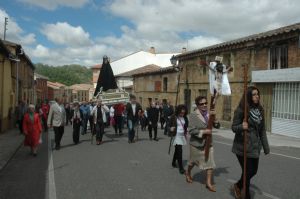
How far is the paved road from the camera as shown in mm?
6852

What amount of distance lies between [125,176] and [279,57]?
1386 centimetres

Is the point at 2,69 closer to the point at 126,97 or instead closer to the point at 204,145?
the point at 126,97


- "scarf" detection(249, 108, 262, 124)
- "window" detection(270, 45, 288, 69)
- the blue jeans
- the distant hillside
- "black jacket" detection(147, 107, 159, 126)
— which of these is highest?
the distant hillside

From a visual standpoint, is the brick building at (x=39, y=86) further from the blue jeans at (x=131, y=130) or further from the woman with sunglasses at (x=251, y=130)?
the woman with sunglasses at (x=251, y=130)

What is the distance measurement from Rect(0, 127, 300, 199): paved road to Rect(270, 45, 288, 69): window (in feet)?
27.2

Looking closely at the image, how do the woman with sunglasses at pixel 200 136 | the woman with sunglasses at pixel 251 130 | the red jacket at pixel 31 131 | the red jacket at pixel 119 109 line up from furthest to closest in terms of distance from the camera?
the red jacket at pixel 119 109 < the red jacket at pixel 31 131 < the woman with sunglasses at pixel 200 136 < the woman with sunglasses at pixel 251 130

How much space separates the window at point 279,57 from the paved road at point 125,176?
8305 millimetres

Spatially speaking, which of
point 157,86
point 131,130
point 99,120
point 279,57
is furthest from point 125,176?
point 157,86

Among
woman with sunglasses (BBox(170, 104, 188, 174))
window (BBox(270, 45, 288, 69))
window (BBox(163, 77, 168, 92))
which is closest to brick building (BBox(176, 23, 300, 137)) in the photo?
window (BBox(270, 45, 288, 69))

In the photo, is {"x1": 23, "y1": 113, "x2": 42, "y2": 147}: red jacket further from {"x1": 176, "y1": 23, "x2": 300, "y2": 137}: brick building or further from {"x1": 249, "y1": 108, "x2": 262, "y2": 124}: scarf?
{"x1": 176, "y1": 23, "x2": 300, "y2": 137}: brick building

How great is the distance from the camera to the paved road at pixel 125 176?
6.85m

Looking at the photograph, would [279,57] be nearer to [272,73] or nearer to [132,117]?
[272,73]

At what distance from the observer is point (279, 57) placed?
1981 centimetres

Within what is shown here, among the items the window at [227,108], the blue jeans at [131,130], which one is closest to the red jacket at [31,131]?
the blue jeans at [131,130]
